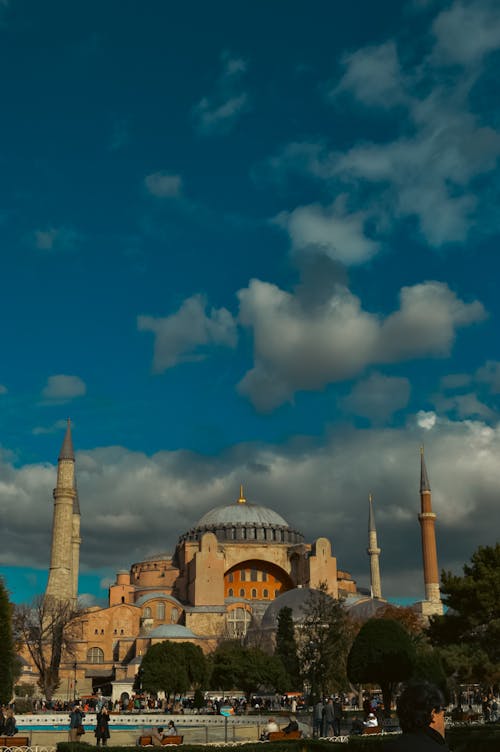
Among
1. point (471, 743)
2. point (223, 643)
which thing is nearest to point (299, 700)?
point (223, 643)

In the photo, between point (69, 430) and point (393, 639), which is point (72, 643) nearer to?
point (69, 430)

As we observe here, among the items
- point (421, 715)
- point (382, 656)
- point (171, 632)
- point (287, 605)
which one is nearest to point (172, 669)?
point (171, 632)

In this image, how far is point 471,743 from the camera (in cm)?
1298

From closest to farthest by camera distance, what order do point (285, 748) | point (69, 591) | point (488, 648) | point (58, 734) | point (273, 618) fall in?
point (285, 748) → point (58, 734) → point (488, 648) → point (69, 591) → point (273, 618)

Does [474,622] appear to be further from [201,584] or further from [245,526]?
[245,526]

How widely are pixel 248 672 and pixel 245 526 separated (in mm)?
28611

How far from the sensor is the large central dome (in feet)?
207

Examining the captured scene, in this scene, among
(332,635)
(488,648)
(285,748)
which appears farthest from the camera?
(332,635)

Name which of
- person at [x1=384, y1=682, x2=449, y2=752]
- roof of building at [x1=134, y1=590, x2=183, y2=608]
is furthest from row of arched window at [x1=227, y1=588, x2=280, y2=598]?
person at [x1=384, y1=682, x2=449, y2=752]

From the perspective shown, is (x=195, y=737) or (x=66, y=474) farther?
(x=66, y=474)

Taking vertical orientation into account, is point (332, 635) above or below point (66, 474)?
below

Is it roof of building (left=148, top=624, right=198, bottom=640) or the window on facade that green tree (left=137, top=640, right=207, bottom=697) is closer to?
roof of building (left=148, top=624, right=198, bottom=640)

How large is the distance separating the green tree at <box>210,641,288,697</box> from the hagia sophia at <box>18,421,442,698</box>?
786 centimetres

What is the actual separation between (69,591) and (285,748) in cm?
3722
